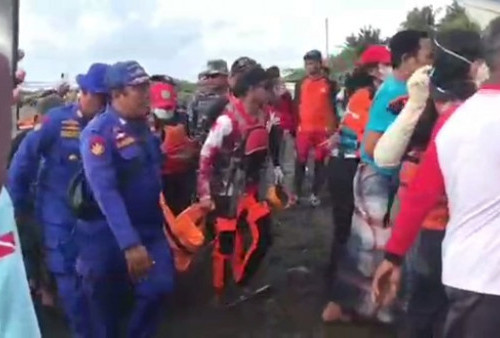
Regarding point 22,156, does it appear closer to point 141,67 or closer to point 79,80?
point 79,80

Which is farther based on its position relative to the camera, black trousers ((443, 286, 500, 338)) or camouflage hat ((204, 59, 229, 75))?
camouflage hat ((204, 59, 229, 75))

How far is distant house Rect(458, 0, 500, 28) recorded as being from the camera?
16.9ft

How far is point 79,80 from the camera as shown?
7.94 metres

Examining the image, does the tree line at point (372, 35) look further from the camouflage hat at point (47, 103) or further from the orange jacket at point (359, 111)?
the camouflage hat at point (47, 103)

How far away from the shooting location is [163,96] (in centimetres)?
999

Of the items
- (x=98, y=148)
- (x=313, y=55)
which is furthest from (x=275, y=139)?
(x=98, y=148)

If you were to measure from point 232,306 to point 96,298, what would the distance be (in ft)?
9.35

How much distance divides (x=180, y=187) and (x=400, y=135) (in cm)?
432

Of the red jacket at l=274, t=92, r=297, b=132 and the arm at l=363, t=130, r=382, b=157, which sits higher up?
the arm at l=363, t=130, r=382, b=157

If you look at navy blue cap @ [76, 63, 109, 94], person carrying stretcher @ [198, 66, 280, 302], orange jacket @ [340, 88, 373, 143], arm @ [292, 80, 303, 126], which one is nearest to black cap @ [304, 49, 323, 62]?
arm @ [292, 80, 303, 126]

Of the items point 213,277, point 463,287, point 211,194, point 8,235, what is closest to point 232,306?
point 213,277

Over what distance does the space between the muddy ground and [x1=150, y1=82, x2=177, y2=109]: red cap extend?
46.7 inches

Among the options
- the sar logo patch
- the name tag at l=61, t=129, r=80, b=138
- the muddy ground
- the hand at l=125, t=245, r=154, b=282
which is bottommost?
the muddy ground

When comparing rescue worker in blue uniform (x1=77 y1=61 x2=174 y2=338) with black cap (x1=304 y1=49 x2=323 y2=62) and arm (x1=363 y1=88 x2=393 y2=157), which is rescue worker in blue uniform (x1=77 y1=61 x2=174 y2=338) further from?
Result: black cap (x1=304 y1=49 x2=323 y2=62)
